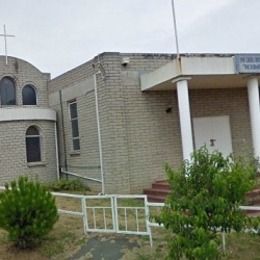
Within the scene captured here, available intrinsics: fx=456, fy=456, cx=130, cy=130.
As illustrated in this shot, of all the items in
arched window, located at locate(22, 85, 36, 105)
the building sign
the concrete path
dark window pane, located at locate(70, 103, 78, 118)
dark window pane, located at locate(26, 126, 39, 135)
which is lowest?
the concrete path

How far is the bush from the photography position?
794 centimetres

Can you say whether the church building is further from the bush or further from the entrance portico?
the bush

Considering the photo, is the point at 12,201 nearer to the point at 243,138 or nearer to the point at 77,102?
the point at 77,102

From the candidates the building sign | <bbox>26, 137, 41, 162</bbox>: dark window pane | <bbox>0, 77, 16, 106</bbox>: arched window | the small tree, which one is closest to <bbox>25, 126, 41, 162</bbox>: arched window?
<bbox>26, 137, 41, 162</bbox>: dark window pane

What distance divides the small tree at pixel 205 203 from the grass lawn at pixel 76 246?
131 centimetres

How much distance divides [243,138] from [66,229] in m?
8.21

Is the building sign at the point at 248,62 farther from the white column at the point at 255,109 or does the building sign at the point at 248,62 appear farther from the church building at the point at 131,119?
the white column at the point at 255,109

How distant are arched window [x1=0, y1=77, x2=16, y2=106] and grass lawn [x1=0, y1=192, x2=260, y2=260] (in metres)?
8.57

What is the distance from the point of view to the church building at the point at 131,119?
12.5 meters

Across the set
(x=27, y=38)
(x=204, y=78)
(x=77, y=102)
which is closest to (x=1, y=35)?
(x=27, y=38)

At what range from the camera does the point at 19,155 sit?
52.0ft

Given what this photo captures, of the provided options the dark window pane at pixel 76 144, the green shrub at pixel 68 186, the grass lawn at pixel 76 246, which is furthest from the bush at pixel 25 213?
the dark window pane at pixel 76 144

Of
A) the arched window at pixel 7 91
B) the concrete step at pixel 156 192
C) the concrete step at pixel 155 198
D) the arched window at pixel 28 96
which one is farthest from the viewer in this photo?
the arched window at pixel 28 96

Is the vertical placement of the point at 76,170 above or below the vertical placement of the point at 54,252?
above
